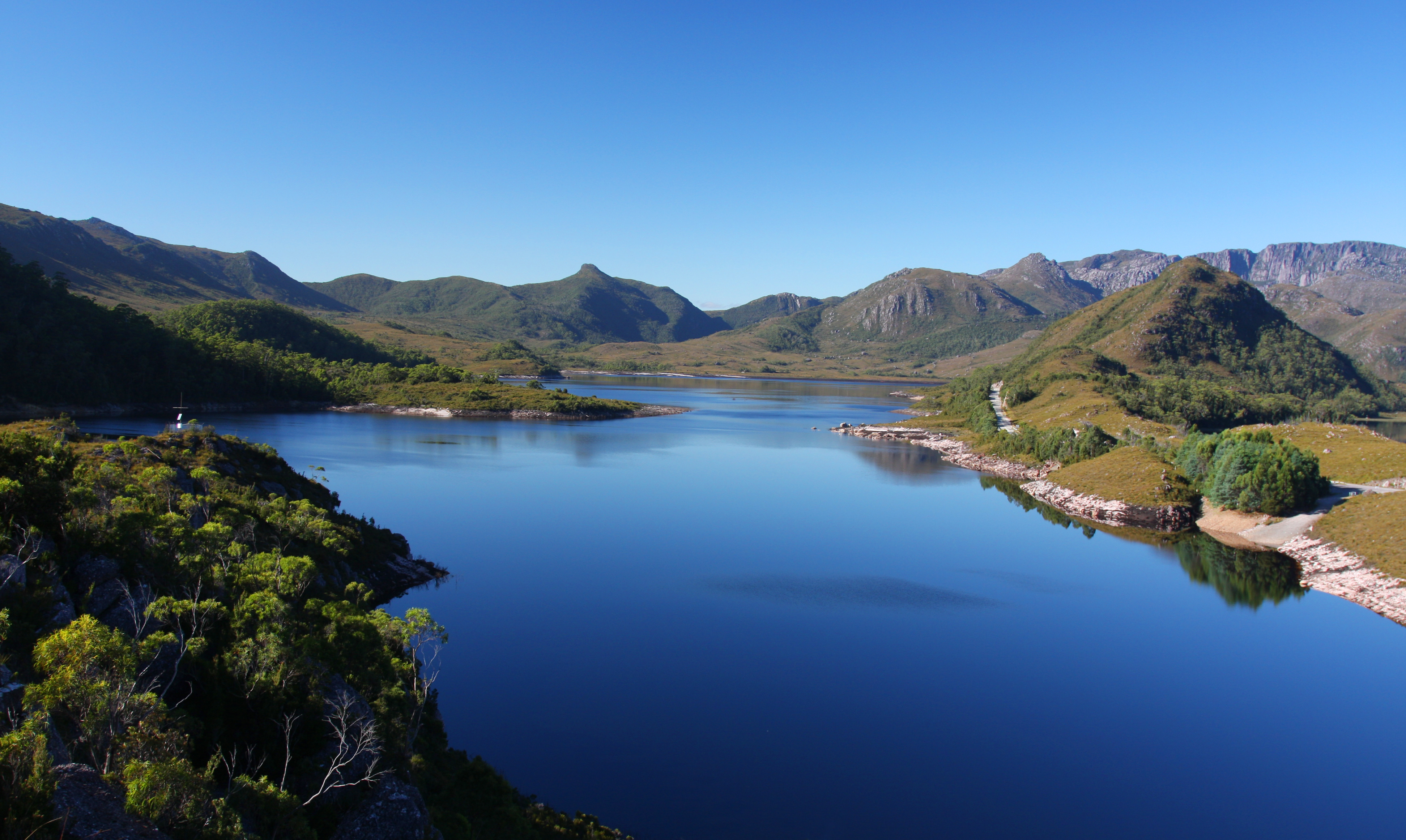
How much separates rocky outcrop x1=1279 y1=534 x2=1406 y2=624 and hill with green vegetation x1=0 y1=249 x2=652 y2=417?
10390 centimetres

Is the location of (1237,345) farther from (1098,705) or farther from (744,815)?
(744,815)

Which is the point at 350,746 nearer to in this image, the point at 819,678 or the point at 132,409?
the point at 819,678

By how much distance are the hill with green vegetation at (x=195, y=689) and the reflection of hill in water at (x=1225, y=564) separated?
43176mm

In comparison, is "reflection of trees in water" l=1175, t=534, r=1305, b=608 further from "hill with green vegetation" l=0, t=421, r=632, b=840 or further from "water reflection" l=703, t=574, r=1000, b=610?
"hill with green vegetation" l=0, t=421, r=632, b=840

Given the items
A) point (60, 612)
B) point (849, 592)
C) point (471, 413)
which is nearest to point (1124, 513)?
point (849, 592)

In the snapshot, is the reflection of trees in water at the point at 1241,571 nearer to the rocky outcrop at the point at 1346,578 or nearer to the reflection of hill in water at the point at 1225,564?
the reflection of hill in water at the point at 1225,564

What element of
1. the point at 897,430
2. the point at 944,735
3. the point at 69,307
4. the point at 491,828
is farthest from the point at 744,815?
the point at 69,307

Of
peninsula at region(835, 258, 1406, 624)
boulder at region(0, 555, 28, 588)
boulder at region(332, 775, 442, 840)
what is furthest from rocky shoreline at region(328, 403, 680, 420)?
boulder at region(332, 775, 442, 840)

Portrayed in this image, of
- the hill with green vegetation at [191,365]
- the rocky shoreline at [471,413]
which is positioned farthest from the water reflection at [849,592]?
the rocky shoreline at [471,413]

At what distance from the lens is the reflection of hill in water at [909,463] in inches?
3127

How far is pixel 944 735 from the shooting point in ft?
80.2

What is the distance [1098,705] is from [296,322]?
188978 millimetres

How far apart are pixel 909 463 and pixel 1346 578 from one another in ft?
157

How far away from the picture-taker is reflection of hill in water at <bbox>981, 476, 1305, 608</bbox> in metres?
43.8
